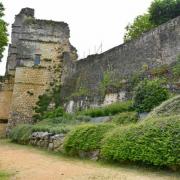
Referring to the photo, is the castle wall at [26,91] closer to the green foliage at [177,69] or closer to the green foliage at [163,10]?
the green foliage at [163,10]

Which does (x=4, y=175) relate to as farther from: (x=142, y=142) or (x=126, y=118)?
(x=126, y=118)

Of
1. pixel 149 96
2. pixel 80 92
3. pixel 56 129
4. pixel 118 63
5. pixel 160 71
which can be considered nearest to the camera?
pixel 56 129

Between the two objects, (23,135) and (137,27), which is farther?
(137,27)

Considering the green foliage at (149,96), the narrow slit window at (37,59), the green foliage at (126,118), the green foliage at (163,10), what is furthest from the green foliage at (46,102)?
the green foliage at (126,118)

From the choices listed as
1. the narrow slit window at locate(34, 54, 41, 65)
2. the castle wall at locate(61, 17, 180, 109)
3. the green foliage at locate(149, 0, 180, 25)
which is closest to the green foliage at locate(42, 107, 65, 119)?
the castle wall at locate(61, 17, 180, 109)

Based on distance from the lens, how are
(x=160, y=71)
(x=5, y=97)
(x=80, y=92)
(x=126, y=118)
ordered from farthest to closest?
(x=5, y=97) < (x=80, y=92) < (x=160, y=71) < (x=126, y=118)

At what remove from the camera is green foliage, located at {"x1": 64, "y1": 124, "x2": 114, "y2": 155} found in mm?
11227

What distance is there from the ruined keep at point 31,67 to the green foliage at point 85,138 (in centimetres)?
1499

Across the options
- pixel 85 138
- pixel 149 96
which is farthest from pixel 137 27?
pixel 85 138

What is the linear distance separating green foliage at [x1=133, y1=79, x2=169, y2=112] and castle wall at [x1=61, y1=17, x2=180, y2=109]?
→ 3125 mm

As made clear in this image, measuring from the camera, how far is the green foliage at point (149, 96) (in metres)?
15.0

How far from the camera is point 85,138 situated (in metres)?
11.5

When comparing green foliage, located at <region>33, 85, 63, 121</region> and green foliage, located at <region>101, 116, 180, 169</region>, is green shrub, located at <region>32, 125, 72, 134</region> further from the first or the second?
green foliage, located at <region>33, 85, 63, 121</region>

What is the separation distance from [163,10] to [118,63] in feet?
24.4
